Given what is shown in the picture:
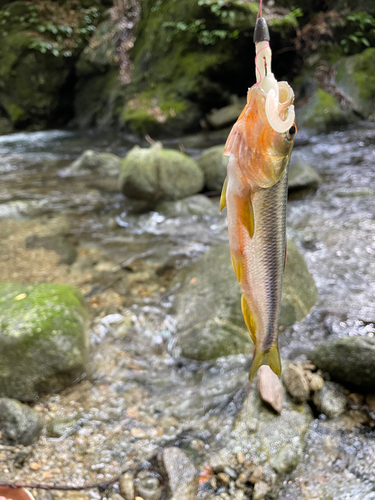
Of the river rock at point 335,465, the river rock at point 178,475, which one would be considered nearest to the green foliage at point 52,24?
the river rock at point 178,475

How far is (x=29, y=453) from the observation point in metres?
2.25

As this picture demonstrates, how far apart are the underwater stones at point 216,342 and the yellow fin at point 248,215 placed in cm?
190

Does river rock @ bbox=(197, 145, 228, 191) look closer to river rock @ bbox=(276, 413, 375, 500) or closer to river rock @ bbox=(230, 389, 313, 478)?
river rock @ bbox=(230, 389, 313, 478)

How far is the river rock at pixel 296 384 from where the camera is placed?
98.4 inches

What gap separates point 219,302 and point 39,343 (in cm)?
168

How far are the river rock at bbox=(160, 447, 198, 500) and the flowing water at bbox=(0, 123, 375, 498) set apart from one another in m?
0.11

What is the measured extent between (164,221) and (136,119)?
22.5ft

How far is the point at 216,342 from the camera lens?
315 cm

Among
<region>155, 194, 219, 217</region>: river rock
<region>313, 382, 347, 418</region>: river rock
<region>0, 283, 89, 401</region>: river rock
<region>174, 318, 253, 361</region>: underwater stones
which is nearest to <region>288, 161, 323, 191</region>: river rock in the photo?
<region>155, 194, 219, 217</region>: river rock

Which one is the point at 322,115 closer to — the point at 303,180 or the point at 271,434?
the point at 303,180

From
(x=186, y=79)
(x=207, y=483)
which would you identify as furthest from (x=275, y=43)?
(x=207, y=483)

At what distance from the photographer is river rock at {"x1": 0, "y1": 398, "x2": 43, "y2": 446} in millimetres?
2281

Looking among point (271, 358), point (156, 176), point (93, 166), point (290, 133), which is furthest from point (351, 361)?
point (93, 166)

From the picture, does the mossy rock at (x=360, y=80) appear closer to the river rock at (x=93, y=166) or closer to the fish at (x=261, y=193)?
the river rock at (x=93, y=166)
